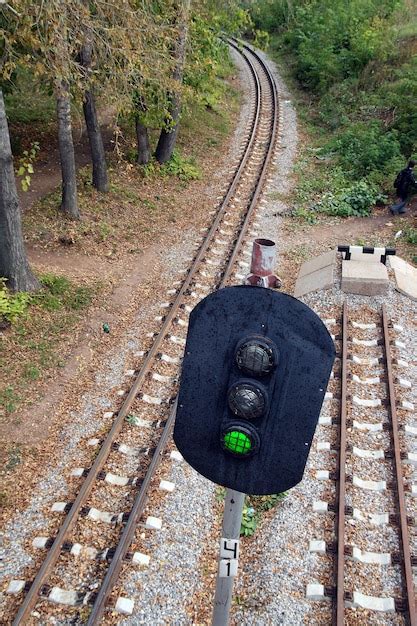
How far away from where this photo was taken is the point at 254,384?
2.67m

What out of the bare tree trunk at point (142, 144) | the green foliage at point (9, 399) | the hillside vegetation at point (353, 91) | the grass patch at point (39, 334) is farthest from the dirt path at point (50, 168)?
the green foliage at point (9, 399)

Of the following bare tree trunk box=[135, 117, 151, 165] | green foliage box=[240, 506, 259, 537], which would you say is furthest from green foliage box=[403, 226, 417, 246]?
green foliage box=[240, 506, 259, 537]

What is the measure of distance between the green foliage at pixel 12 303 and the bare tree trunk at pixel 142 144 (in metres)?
8.11

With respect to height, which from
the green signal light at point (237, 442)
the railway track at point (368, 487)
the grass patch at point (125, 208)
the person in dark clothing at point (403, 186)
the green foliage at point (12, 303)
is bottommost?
the railway track at point (368, 487)

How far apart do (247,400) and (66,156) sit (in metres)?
11.2

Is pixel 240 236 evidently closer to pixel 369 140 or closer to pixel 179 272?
pixel 179 272

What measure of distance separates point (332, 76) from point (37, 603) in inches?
1002

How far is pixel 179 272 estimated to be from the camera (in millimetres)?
11875

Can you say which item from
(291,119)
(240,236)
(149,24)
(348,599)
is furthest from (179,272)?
(291,119)

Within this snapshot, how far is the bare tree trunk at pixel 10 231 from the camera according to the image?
8977 mm

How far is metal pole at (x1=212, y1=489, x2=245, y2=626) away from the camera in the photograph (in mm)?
3053

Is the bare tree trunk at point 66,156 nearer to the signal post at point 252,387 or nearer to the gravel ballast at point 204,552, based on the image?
the gravel ballast at point 204,552

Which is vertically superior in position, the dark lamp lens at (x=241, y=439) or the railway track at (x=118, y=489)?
the dark lamp lens at (x=241, y=439)

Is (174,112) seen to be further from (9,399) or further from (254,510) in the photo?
(254,510)
